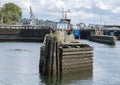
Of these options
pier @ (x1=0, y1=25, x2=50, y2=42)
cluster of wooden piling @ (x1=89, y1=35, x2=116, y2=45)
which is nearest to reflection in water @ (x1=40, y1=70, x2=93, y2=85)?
cluster of wooden piling @ (x1=89, y1=35, x2=116, y2=45)

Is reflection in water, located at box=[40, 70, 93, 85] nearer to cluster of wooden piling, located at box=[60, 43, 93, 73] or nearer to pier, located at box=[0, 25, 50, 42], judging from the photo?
cluster of wooden piling, located at box=[60, 43, 93, 73]

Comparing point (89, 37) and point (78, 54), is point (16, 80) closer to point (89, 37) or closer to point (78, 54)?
point (78, 54)

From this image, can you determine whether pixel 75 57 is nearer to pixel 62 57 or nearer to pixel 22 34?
pixel 62 57

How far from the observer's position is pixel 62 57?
46.0 metres

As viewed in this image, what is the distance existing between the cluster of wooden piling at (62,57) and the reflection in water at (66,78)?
40 cm

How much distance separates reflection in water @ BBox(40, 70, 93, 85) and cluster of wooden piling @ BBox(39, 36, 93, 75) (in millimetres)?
403

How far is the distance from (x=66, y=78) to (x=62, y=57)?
86.8 inches

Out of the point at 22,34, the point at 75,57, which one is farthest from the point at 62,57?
the point at 22,34

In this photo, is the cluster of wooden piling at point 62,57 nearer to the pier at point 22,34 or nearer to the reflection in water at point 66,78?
the reflection in water at point 66,78

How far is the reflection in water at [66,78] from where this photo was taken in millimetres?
44938

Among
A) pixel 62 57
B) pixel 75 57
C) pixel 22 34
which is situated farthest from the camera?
pixel 22 34

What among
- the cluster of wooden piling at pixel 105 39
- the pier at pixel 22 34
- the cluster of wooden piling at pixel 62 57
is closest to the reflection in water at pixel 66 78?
the cluster of wooden piling at pixel 62 57

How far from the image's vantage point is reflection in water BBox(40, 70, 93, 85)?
4494cm

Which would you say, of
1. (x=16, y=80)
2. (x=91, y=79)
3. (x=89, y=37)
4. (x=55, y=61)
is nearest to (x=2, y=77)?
(x=16, y=80)
